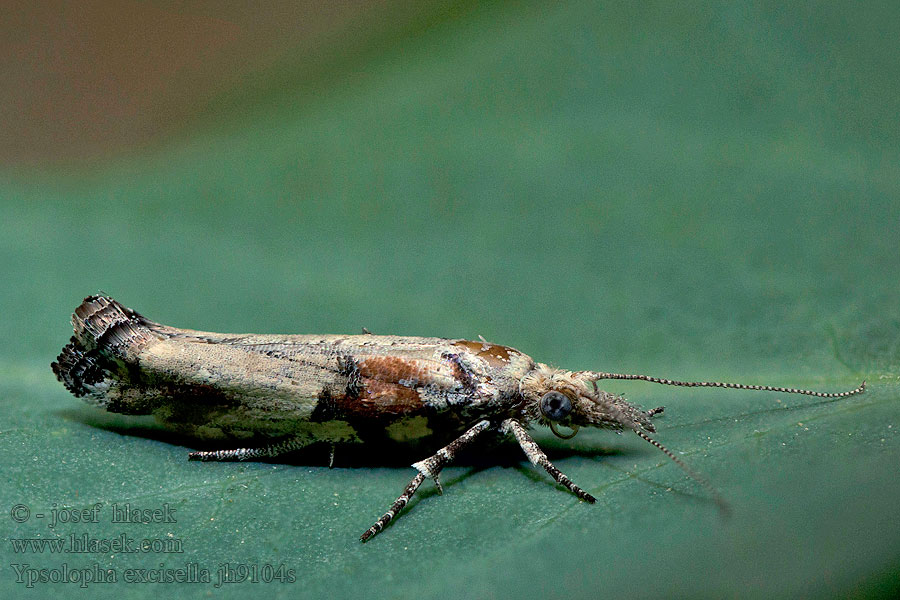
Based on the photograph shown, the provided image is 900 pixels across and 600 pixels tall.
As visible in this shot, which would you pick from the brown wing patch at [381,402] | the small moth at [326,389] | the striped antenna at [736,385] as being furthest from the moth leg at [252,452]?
the striped antenna at [736,385]

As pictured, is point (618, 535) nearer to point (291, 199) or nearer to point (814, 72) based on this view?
point (814, 72)

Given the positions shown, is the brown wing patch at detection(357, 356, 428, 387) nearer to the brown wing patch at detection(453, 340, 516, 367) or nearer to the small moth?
the small moth

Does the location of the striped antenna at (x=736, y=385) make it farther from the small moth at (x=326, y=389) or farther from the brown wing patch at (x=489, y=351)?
the brown wing patch at (x=489, y=351)

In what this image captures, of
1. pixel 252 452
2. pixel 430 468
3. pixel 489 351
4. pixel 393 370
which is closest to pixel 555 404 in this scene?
pixel 489 351

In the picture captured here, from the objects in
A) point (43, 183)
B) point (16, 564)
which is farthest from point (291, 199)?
point (16, 564)

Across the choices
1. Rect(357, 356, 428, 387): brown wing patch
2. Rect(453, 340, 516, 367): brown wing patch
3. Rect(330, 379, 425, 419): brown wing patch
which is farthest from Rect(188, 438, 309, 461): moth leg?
Rect(453, 340, 516, 367): brown wing patch

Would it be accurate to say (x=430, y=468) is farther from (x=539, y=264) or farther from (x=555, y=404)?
(x=539, y=264)
